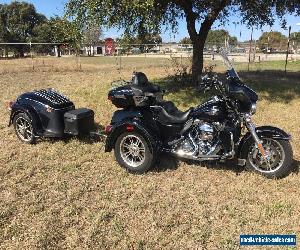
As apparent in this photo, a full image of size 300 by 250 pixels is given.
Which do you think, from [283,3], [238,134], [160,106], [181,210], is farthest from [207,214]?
[283,3]

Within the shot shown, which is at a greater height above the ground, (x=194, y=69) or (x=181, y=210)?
(x=194, y=69)

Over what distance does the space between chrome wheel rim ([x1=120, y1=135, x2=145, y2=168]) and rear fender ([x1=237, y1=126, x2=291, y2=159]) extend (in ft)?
5.05

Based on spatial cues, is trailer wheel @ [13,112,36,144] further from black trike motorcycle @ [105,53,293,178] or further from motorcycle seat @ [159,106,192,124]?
motorcycle seat @ [159,106,192,124]

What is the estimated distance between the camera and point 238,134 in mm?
5547

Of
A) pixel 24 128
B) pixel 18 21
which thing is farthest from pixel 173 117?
pixel 18 21

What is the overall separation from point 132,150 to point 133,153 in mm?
52

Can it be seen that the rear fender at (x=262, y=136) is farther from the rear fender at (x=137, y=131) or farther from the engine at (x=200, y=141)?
the rear fender at (x=137, y=131)

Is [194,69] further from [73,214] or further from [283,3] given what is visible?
[73,214]

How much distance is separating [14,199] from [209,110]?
3.03 metres

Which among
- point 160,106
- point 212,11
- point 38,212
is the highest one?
point 212,11

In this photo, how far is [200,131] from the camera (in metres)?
5.53

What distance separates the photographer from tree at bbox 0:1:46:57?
80.0 m

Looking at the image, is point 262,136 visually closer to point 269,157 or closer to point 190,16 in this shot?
point 269,157

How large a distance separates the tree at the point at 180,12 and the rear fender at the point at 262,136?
432cm
